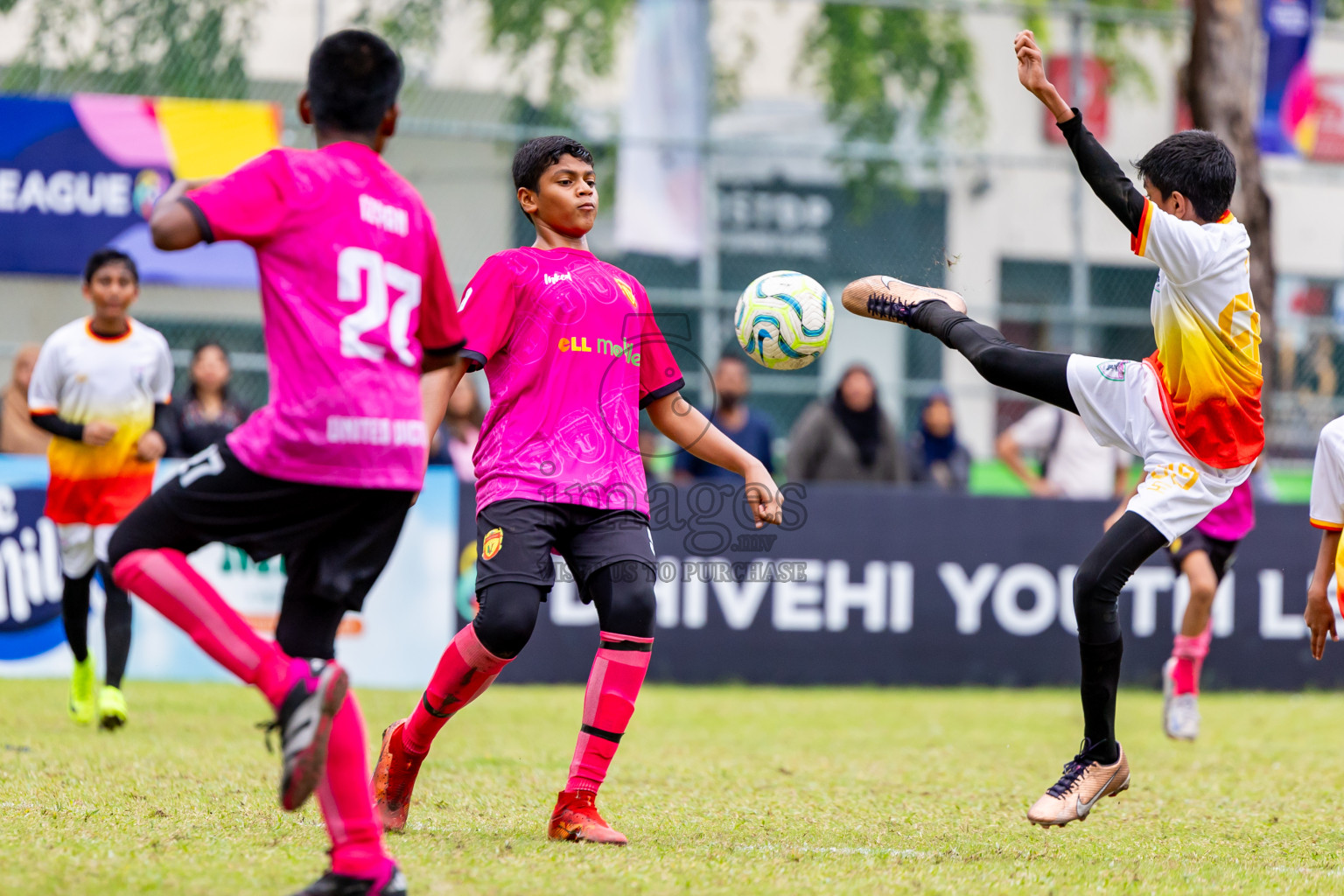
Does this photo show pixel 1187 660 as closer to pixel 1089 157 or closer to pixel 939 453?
pixel 1089 157

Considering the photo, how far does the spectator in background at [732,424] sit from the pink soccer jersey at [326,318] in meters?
7.47

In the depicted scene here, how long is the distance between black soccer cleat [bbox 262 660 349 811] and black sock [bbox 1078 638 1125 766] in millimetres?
2597

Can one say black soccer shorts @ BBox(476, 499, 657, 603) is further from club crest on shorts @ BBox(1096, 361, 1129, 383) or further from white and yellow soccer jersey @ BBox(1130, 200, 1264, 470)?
white and yellow soccer jersey @ BBox(1130, 200, 1264, 470)

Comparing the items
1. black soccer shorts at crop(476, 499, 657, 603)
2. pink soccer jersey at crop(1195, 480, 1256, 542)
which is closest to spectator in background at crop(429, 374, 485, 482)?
pink soccer jersey at crop(1195, 480, 1256, 542)

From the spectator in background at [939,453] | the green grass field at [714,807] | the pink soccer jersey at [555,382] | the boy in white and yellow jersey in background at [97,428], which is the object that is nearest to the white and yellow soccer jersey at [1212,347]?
the green grass field at [714,807]

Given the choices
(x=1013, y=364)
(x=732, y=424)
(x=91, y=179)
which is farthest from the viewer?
(x=91, y=179)

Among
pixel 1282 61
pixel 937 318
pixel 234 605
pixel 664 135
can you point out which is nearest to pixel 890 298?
pixel 937 318

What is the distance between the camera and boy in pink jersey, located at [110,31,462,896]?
11.4 feet

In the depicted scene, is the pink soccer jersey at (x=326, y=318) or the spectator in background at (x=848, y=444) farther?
the spectator in background at (x=848, y=444)

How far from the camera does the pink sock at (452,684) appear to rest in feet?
15.0

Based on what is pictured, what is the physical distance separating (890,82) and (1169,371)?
12620 mm

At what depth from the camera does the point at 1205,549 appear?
815cm

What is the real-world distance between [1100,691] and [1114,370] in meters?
1.08

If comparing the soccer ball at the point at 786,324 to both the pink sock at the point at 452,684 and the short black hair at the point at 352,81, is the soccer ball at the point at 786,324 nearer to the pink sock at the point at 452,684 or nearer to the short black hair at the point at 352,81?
the pink sock at the point at 452,684
